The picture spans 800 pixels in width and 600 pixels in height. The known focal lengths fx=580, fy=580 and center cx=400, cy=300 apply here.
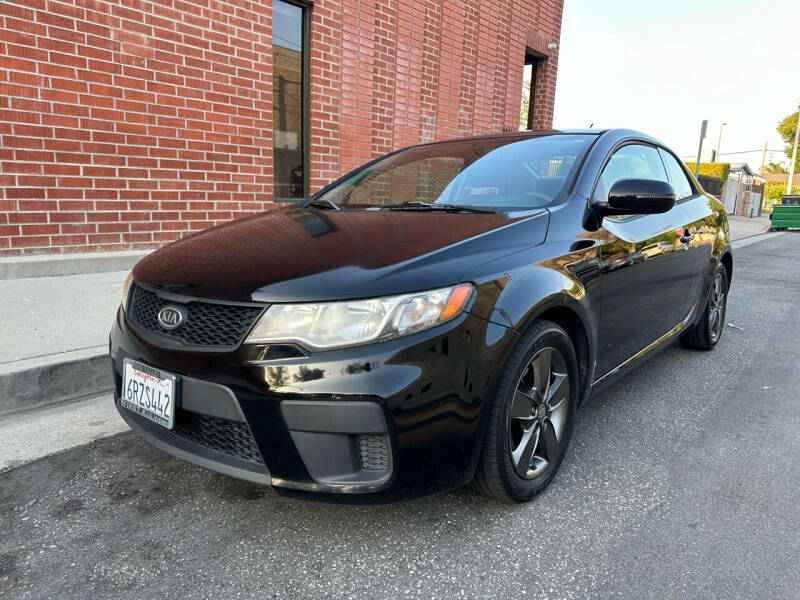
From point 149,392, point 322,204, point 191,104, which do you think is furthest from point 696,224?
point 191,104

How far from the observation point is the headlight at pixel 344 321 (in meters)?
1.70

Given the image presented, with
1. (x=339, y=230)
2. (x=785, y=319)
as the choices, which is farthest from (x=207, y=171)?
(x=785, y=319)

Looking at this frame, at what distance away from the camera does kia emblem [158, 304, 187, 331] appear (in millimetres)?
1886

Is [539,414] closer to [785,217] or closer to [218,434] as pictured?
[218,434]

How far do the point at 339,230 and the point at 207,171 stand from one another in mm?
3928

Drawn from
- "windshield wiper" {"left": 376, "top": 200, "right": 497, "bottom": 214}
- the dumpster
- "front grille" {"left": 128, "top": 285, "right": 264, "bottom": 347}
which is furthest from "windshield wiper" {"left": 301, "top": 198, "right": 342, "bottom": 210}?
the dumpster

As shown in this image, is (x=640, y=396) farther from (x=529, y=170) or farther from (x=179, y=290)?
(x=179, y=290)

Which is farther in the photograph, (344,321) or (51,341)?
(51,341)

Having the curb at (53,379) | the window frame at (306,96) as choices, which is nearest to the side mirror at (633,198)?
the curb at (53,379)

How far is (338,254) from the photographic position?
1957 millimetres

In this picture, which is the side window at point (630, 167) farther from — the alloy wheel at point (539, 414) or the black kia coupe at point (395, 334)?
the alloy wheel at point (539, 414)

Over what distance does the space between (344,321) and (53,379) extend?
2124 millimetres

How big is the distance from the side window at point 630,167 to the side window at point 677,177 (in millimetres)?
118

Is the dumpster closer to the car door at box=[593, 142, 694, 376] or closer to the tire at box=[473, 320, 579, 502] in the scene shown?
the car door at box=[593, 142, 694, 376]
